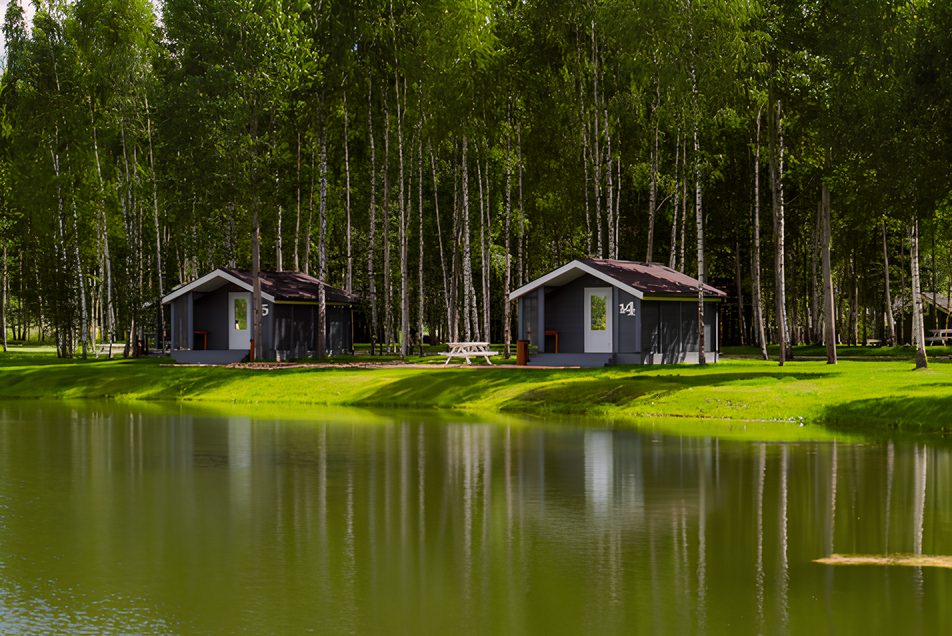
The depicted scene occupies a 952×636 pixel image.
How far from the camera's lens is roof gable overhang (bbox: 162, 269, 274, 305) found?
47.6 meters

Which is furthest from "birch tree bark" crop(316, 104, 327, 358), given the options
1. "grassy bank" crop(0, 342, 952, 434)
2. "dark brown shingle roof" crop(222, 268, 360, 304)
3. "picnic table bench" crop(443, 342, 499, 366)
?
"grassy bank" crop(0, 342, 952, 434)

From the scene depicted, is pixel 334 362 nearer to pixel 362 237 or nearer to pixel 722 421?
pixel 722 421

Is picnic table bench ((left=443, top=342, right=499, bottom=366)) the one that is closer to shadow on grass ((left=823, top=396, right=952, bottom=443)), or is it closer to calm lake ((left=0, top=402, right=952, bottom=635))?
shadow on grass ((left=823, top=396, right=952, bottom=443))

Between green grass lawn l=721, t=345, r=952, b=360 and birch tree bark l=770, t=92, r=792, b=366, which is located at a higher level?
birch tree bark l=770, t=92, r=792, b=366

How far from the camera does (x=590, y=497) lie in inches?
575

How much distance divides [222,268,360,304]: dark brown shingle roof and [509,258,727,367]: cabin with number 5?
31.6 ft

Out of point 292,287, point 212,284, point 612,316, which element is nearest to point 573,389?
point 612,316

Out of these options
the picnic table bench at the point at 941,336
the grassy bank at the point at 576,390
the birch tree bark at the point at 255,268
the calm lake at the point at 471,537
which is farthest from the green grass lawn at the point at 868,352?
the calm lake at the point at 471,537

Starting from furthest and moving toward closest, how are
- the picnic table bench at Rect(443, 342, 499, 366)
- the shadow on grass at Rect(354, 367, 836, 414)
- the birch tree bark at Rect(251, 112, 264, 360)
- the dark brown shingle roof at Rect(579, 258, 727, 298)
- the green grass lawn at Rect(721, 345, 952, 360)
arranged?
the green grass lawn at Rect(721, 345, 952, 360)
the birch tree bark at Rect(251, 112, 264, 360)
the picnic table bench at Rect(443, 342, 499, 366)
the dark brown shingle roof at Rect(579, 258, 727, 298)
the shadow on grass at Rect(354, 367, 836, 414)

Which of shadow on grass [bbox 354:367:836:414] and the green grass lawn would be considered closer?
shadow on grass [bbox 354:367:836:414]

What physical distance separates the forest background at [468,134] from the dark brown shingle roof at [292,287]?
208cm

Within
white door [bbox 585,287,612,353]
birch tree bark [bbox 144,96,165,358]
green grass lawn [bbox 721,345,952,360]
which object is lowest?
green grass lawn [bbox 721,345,952,360]

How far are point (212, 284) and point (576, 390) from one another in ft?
78.6

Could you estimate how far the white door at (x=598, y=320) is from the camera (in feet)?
140
